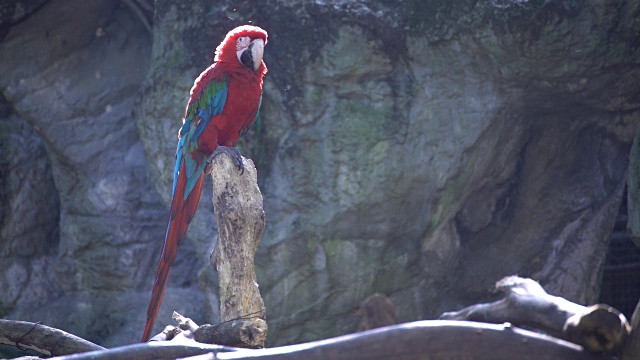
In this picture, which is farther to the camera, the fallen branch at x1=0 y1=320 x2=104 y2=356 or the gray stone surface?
the gray stone surface

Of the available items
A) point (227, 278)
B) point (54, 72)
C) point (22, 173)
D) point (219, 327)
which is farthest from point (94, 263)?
point (219, 327)

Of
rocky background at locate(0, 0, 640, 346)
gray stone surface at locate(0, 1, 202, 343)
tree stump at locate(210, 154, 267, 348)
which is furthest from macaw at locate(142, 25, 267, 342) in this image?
gray stone surface at locate(0, 1, 202, 343)

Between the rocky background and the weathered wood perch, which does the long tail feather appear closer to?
the rocky background

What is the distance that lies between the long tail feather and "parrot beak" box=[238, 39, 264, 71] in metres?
0.46

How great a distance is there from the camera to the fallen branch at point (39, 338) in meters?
2.22

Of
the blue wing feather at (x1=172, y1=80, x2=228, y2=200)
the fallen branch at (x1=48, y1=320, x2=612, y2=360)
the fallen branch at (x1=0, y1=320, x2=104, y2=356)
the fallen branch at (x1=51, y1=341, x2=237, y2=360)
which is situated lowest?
the fallen branch at (x1=0, y1=320, x2=104, y2=356)

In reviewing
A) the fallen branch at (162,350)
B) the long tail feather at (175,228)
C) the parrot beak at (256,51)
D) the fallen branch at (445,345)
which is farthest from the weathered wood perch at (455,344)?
the parrot beak at (256,51)

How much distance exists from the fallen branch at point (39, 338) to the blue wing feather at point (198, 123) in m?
0.86

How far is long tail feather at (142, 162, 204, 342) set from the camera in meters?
2.67

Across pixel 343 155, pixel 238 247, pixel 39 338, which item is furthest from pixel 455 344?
pixel 343 155

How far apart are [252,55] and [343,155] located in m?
0.95

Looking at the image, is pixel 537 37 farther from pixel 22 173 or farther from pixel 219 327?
pixel 22 173

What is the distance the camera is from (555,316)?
5.35 ft

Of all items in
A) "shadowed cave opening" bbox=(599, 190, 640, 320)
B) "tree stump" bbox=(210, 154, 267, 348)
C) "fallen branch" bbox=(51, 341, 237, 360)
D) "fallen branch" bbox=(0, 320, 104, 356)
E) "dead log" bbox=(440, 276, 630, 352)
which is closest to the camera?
"dead log" bbox=(440, 276, 630, 352)
